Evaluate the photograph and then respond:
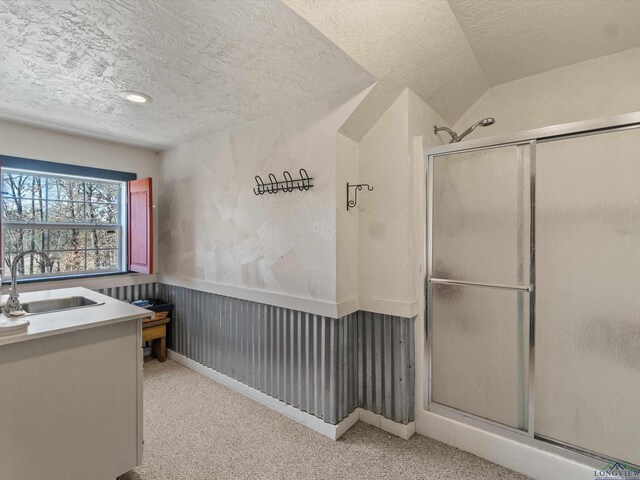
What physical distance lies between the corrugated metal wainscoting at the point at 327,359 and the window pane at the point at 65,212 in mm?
2045

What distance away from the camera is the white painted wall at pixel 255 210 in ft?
7.23

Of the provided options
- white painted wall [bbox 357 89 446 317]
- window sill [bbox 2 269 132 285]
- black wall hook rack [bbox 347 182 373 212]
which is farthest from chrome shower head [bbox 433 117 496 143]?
window sill [bbox 2 269 132 285]

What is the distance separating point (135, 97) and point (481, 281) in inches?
107

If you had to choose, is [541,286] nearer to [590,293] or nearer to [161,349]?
[590,293]

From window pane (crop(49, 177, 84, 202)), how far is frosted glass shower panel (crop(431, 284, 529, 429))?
3641 millimetres

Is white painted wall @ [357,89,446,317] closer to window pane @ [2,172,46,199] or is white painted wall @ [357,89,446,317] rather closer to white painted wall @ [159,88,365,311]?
white painted wall @ [159,88,365,311]

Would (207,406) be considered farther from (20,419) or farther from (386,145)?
(386,145)

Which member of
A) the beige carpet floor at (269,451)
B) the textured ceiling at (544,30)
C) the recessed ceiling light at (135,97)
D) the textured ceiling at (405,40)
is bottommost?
the beige carpet floor at (269,451)

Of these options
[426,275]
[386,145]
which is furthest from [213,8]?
[426,275]

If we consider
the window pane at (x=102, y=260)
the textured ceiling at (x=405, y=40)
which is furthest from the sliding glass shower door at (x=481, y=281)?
the window pane at (x=102, y=260)

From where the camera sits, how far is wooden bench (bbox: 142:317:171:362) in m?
3.28

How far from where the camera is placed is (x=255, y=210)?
8.71 ft

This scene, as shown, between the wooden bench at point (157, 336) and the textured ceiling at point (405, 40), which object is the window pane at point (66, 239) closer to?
the wooden bench at point (157, 336)

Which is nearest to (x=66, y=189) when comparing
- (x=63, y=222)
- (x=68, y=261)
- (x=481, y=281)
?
(x=63, y=222)
